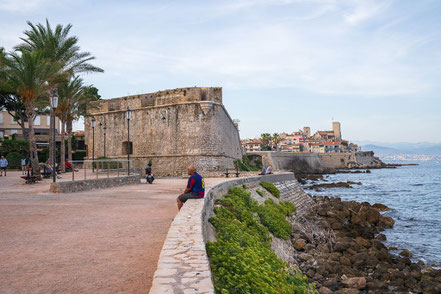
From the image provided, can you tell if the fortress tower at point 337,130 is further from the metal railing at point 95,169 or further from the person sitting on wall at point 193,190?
the person sitting on wall at point 193,190

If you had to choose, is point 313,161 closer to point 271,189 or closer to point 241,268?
point 271,189

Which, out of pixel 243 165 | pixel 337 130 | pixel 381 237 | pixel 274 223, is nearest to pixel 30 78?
pixel 274 223

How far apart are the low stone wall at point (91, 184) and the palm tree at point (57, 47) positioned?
7.26m

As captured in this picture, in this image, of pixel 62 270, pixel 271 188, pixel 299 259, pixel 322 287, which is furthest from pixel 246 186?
pixel 62 270

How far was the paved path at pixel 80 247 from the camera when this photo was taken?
393 cm

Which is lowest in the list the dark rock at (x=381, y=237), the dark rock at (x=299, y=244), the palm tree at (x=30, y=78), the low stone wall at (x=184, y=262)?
the dark rock at (x=381, y=237)

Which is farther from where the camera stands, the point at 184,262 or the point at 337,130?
the point at 337,130

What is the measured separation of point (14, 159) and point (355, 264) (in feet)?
Answer: 101

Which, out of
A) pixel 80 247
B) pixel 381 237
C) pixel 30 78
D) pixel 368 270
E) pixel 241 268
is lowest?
pixel 381 237

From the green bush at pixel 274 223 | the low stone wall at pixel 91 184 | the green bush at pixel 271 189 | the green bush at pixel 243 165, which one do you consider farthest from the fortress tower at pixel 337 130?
the green bush at pixel 274 223

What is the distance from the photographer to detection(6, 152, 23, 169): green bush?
30.6m

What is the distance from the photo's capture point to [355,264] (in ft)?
34.1

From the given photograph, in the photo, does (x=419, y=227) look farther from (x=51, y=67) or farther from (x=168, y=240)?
(x=51, y=67)

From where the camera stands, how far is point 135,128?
31.1 metres
